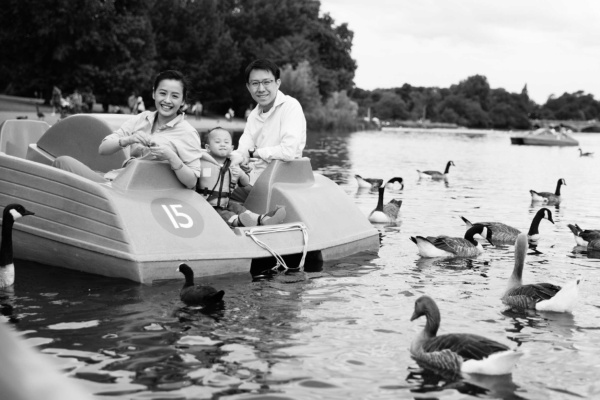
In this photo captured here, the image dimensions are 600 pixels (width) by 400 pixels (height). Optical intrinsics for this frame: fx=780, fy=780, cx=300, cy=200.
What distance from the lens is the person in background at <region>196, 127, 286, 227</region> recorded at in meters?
7.70

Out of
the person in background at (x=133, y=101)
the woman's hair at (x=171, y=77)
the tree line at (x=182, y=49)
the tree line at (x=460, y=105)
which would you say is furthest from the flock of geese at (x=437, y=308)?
the tree line at (x=460, y=105)

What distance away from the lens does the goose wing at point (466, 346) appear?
4.55 m

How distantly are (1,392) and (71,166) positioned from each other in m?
7.21

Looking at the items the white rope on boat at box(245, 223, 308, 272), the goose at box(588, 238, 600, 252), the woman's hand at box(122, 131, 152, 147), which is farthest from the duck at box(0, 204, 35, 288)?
the goose at box(588, 238, 600, 252)

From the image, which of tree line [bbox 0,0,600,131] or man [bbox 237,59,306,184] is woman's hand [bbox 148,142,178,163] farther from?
tree line [bbox 0,0,600,131]

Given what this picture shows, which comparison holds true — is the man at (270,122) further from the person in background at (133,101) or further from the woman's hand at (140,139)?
the person in background at (133,101)

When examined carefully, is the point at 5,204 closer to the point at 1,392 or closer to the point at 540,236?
the point at 1,392

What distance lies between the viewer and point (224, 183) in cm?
792

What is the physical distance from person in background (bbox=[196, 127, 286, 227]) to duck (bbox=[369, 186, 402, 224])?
5352 mm

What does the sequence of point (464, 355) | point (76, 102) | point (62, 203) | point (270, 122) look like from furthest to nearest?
point (76, 102) → point (270, 122) → point (62, 203) → point (464, 355)

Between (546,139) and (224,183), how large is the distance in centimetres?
6191

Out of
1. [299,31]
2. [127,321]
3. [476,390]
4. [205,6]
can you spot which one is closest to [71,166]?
[127,321]

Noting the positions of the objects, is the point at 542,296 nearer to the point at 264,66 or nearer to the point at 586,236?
the point at 264,66

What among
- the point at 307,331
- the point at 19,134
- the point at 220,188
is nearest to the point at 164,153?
the point at 220,188
